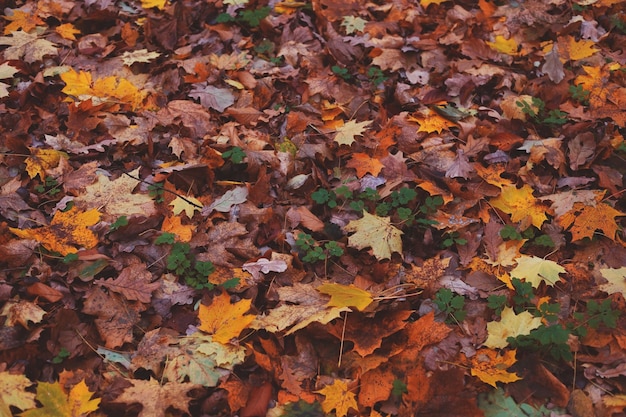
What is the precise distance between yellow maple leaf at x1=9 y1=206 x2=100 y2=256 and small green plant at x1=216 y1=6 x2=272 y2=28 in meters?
1.99

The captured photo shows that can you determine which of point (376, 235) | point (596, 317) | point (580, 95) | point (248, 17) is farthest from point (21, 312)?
point (580, 95)

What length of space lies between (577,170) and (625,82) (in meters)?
0.92

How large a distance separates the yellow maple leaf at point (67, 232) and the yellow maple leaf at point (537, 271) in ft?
6.96

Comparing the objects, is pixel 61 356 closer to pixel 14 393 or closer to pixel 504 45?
pixel 14 393

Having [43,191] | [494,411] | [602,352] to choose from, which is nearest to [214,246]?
[43,191]

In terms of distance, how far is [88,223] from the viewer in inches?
115

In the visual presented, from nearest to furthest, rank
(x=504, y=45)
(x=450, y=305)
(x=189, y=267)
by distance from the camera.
Result: (x=450, y=305) < (x=189, y=267) < (x=504, y=45)

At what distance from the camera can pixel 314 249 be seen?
287cm

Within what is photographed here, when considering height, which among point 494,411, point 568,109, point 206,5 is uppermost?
point 206,5

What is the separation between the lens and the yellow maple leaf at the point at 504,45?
3984 millimetres

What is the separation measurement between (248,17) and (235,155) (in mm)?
1523

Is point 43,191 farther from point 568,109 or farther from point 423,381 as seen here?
point 568,109

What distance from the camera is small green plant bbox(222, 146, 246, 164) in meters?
3.20

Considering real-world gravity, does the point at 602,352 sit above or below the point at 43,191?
below
